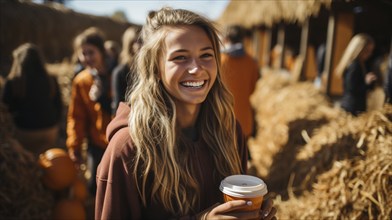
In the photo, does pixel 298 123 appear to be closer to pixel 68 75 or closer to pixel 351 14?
pixel 351 14

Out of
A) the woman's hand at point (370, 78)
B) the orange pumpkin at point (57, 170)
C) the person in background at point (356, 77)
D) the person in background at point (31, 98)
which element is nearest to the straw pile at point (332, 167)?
the person in background at point (356, 77)

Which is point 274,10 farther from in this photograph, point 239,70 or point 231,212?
point 231,212

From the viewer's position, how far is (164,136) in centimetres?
162

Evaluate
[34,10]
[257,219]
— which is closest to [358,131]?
[257,219]

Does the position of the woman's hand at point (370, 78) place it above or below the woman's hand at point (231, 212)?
above

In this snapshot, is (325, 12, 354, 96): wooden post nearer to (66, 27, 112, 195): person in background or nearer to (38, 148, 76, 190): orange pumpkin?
(66, 27, 112, 195): person in background

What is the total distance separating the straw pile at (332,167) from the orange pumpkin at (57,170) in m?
2.27

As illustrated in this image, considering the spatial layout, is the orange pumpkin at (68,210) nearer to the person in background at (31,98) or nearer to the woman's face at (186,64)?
the person in background at (31,98)

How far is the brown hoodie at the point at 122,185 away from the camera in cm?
147

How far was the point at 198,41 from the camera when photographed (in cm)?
162

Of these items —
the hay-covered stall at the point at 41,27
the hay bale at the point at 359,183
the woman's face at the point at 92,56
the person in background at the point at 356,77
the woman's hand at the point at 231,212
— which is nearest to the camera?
the woman's hand at the point at 231,212

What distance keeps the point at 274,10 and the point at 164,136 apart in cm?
675

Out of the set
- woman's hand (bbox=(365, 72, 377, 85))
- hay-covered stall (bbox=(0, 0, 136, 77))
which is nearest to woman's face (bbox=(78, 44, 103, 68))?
woman's hand (bbox=(365, 72, 377, 85))

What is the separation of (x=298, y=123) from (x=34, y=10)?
1072cm
